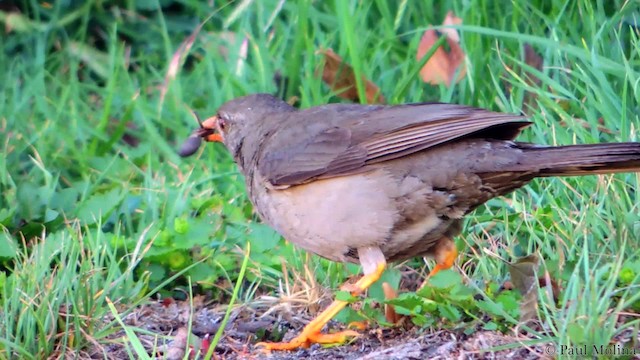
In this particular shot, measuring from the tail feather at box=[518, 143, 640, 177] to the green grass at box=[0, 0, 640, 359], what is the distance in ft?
0.91

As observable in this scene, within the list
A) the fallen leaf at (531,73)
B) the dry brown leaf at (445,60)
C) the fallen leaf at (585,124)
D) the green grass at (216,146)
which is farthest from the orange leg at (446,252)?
the dry brown leaf at (445,60)

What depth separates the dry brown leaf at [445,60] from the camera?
6.58 meters

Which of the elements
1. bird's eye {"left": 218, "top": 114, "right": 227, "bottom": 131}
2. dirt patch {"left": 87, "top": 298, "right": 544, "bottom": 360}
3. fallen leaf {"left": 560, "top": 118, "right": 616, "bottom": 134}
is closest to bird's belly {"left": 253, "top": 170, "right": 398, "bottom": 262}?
dirt patch {"left": 87, "top": 298, "right": 544, "bottom": 360}

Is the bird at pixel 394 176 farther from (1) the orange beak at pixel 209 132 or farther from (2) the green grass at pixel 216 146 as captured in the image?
(1) the orange beak at pixel 209 132

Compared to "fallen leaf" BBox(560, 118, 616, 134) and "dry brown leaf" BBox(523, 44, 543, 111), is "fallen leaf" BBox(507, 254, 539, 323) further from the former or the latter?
"dry brown leaf" BBox(523, 44, 543, 111)

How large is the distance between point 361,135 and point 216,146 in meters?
2.14

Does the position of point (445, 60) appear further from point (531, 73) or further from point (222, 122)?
point (222, 122)

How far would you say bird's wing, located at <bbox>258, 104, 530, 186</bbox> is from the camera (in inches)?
185

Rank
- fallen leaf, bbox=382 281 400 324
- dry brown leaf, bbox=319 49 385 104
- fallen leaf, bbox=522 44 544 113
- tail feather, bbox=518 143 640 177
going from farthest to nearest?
1. dry brown leaf, bbox=319 49 385 104
2. fallen leaf, bbox=522 44 544 113
3. fallen leaf, bbox=382 281 400 324
4. tail feather, bbox=518 143 640 177

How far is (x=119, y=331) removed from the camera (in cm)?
464

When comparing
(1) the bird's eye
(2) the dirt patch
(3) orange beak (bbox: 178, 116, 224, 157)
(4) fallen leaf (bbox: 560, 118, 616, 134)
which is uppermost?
(4) fallen leaf (bbox: 560, 118, 616, 134)

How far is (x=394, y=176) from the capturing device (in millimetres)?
4777

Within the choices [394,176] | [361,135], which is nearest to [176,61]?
[361,135]

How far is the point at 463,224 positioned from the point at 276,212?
36.7 inches
